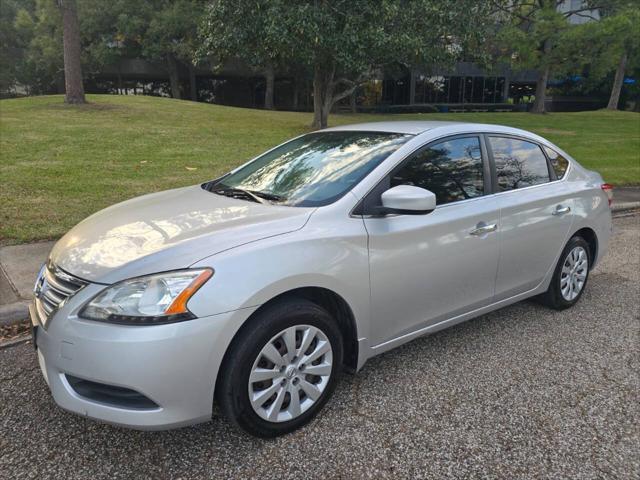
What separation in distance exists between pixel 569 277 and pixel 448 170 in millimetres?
1760

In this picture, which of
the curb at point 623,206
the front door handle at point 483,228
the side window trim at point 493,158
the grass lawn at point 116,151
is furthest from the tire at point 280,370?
the curb at point 623,206

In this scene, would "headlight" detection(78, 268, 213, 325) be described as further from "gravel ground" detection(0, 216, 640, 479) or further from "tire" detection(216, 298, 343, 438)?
"gravel ground" detection(0, 216, 640, 479)

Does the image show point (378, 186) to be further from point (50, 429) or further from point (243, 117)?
point (243, 117)

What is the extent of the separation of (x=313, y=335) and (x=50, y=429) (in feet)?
4.91

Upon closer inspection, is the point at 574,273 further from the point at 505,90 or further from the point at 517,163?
the point at 505,90

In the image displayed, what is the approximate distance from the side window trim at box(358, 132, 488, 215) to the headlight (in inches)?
41.2

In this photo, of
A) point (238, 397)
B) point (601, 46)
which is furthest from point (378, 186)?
point (601, 46)

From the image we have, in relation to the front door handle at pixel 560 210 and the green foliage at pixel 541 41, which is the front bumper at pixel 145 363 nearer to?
the front door handle at pixel 560 210

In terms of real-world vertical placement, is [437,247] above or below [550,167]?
below

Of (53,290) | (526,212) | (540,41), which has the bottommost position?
(53,290)

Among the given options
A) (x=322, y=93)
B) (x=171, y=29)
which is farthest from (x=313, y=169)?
(x=171, y=29)

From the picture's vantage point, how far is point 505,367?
361 centimetres

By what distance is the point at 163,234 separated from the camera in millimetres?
2811

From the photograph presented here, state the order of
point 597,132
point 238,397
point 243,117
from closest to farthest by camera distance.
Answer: point 238,397 → point 243,117 → point 597,132
